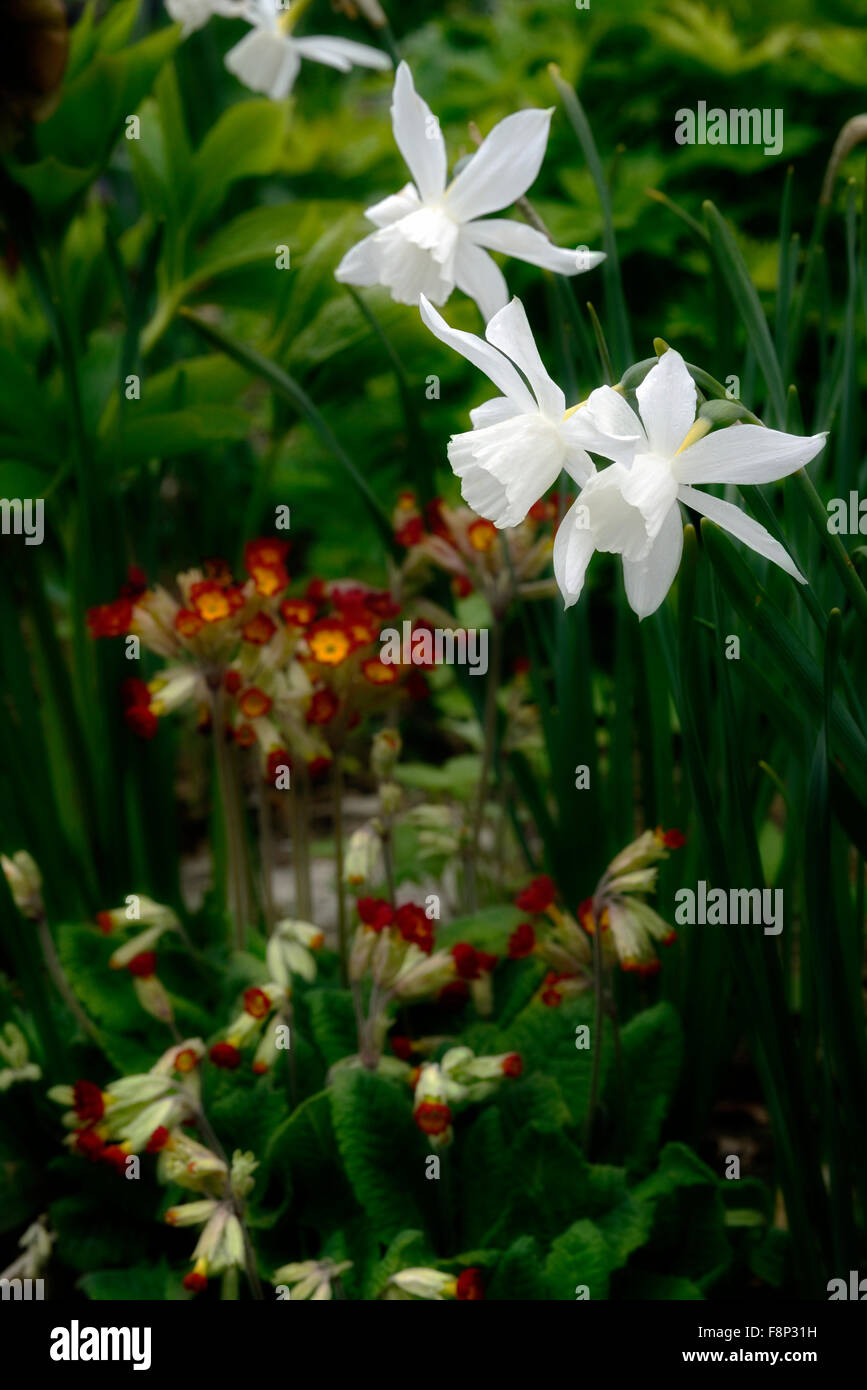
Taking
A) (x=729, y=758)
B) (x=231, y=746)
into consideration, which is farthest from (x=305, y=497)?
(x=729, y=758)

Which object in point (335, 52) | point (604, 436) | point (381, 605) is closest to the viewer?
point (604, 436)

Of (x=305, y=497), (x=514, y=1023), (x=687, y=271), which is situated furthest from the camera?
(x=305, y=497)

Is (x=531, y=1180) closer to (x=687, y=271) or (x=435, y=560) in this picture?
(x=435, y=560)

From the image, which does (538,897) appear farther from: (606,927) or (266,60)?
(266,60)

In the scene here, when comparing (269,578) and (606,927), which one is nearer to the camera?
(606,927)

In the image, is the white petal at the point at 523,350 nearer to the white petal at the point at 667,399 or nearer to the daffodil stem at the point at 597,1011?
the white petal at the point at 667,399

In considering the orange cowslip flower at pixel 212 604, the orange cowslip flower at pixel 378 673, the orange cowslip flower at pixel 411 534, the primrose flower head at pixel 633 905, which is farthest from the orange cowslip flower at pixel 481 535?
the primrose flower head at pixel 633 905

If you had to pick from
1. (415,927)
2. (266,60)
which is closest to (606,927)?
(415,927)
